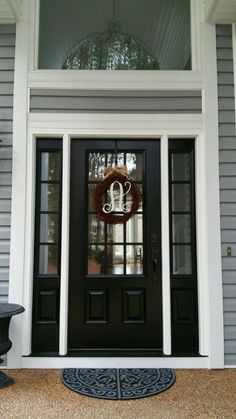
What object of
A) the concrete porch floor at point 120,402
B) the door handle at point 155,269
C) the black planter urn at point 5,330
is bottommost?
the concrete porch floor at point 120,402

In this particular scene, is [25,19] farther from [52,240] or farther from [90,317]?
[90,317]

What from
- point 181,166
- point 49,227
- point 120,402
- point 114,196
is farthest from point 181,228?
point 120,402

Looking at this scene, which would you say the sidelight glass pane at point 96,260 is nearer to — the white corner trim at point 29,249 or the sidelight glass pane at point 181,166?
the white corner trim at point 29,249

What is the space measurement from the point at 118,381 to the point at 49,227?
1.40 m

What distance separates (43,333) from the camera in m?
2.99

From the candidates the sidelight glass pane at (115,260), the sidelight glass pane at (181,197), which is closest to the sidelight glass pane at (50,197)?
the sidelight glass pane at (115,260)

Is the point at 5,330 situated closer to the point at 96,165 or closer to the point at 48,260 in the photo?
the point at 48,260

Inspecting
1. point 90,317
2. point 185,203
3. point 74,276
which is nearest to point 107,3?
point 185,203

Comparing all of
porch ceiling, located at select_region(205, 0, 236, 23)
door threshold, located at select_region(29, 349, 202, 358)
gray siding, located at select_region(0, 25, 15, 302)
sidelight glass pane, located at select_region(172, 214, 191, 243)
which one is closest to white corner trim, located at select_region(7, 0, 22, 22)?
gray siding, located at select_region(0, 25, 15, 302)

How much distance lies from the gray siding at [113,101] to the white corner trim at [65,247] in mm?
313

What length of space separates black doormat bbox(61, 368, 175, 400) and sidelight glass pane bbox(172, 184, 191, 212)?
1395mm

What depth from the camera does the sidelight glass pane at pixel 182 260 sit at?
3.06 metres

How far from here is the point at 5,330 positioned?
8.72ft

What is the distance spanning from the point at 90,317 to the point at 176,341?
79 centimetres
